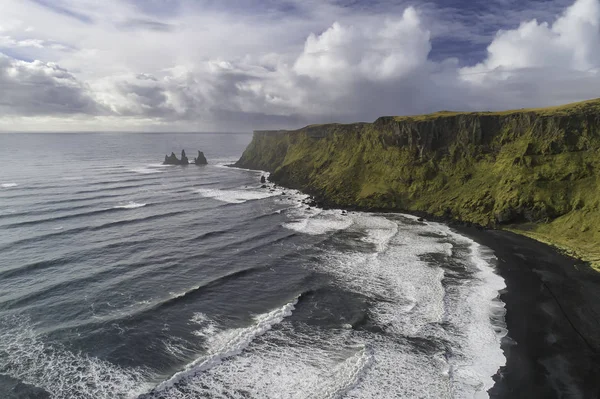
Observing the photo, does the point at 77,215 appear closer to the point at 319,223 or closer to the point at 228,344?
the point at 319,223

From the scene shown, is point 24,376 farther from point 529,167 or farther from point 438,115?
point 438,115

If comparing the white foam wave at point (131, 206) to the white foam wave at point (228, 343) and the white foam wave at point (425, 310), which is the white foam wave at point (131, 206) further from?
the white foam wave at point (228, 343)

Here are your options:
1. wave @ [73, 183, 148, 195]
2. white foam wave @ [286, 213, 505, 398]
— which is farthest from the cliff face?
wave @ [73, 183, 148, 195]

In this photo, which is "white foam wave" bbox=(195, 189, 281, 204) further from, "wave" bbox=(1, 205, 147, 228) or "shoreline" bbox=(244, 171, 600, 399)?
"shoreline" bbox=(244, 171, 600, 399)

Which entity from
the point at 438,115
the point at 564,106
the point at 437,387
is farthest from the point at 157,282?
the point at 564,106

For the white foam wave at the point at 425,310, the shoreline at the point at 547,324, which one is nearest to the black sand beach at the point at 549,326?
the shoreline at the point at 547,324

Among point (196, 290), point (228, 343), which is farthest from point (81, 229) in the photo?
point (228, 343)
